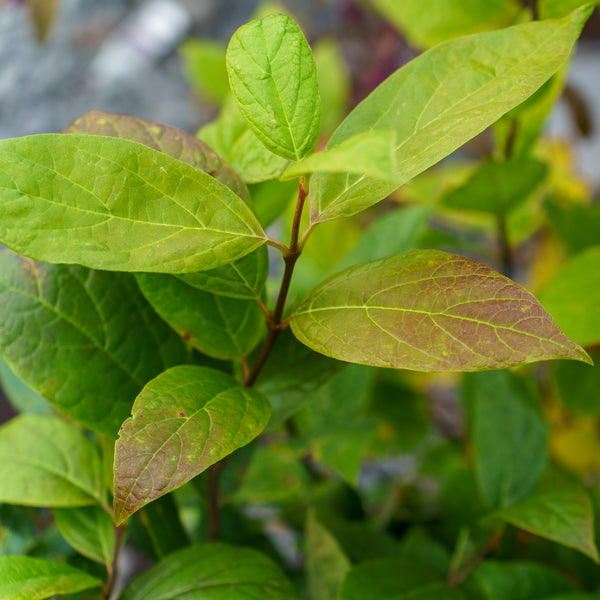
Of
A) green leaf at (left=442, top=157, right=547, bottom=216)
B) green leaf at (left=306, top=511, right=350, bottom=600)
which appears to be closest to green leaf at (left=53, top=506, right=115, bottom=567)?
green leaf at (left=306, top=511, right=350, bottom=600)

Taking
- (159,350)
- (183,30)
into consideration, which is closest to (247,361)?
(159,350)

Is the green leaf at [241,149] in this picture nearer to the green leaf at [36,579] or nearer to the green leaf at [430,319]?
the green leaf at [430,319]

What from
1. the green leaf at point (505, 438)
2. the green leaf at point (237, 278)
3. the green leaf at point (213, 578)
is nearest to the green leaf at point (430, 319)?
the green leaf at point (237, 278)

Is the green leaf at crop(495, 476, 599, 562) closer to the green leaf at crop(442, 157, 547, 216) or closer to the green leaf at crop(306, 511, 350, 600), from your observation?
the green leaf at crop(306, 511, 350, 600)

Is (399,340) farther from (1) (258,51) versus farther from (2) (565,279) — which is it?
(2) (565,279)

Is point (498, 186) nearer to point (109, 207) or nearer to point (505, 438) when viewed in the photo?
point (505, 438)

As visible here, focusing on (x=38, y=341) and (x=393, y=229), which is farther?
(x=393, y=229)
